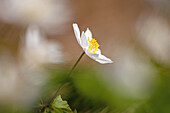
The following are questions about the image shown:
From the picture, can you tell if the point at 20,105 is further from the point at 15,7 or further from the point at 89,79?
the point at 15,7

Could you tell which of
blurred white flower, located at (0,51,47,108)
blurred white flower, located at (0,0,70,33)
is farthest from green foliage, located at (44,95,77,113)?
blurred white flower, located at (0,0,70,33)

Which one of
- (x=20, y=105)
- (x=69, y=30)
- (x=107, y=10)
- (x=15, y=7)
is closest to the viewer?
(x=20, y=105)

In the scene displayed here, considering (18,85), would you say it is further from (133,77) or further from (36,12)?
(36,12)

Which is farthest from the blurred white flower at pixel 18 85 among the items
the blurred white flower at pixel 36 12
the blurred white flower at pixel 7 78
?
the blurred white flower at pixel 36 12

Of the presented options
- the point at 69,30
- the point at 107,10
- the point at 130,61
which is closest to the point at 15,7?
the point at 130,61

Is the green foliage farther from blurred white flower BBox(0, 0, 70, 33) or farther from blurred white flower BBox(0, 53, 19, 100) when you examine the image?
blurred white flower BBox(0, 0, 70, 33)

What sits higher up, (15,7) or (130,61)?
(15,7)

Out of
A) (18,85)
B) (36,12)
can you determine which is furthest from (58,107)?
(36,12)
